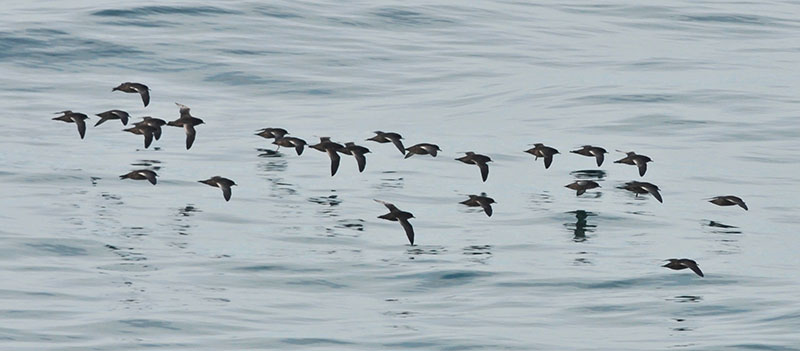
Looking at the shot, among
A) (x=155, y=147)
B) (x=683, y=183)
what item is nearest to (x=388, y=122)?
(x=155, y=147)

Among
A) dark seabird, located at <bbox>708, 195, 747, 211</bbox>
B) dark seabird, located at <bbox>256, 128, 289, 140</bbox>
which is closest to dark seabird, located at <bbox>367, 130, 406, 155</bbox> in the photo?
dark seabird, located at <bbox>256, 128, 289, 140</bbox>

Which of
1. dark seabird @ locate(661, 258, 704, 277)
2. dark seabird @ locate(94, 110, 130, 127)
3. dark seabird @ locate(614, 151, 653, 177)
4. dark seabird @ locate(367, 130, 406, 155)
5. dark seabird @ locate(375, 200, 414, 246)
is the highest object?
dark seabird @ locate(614, 151, 653, 177)

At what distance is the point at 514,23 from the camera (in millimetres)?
62719

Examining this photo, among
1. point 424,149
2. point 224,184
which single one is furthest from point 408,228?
point 424,149

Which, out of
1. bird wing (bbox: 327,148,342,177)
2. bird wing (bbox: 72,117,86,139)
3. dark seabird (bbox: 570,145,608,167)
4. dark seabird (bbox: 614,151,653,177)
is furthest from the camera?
bird wing (bbox: 72,117,86,139)

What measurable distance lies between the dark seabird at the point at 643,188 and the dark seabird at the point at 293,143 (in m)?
7.84

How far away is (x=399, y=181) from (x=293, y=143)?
2.74 meters

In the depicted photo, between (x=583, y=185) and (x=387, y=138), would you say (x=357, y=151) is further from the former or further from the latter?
(x=583, y=185)

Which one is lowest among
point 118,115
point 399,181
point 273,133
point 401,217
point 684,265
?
point 399,181

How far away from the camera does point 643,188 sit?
34.6m

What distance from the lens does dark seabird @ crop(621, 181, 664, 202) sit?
1347 inches

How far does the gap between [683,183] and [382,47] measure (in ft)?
67.9

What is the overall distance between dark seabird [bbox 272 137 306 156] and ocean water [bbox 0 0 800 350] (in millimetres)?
656

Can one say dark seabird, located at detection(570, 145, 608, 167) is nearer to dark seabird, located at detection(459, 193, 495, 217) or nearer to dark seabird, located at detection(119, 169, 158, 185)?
dark seabird, located at detection(459, 193, 495, 217)
